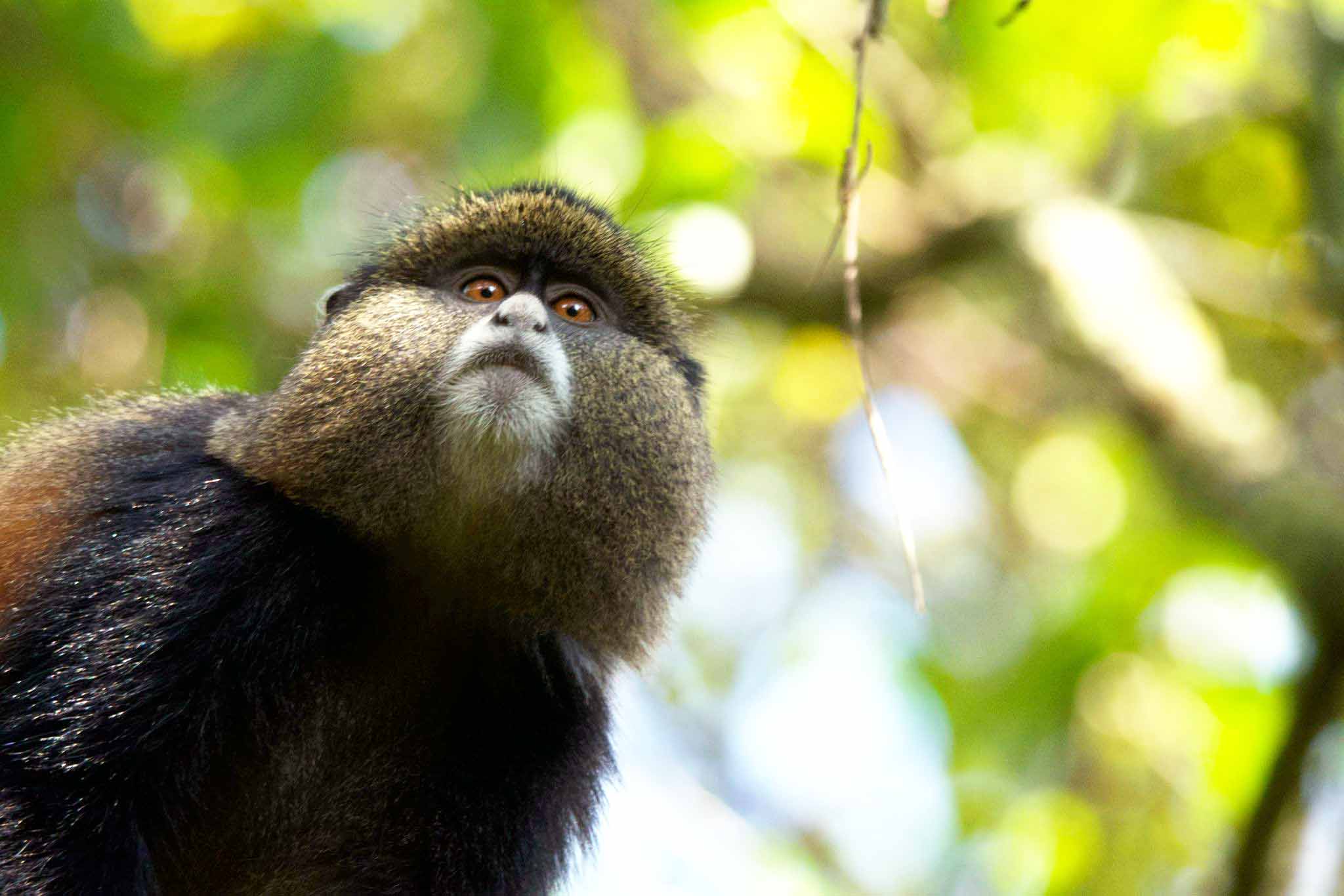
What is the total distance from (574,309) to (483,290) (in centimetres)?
30

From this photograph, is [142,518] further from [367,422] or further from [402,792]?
[402,792]

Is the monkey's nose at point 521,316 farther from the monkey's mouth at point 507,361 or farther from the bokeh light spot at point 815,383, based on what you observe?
the bokeh light spot at point 815,383

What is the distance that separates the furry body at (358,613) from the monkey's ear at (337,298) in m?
0.21

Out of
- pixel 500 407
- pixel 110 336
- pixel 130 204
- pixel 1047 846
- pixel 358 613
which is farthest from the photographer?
pixel 130 204

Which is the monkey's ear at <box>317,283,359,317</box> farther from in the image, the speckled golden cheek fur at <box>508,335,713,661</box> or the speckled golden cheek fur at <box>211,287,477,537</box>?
the speckled golden cheek fur at <box>508,335,713,661</box>

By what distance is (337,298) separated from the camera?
4.70m

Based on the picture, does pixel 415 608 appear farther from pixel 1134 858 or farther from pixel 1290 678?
pixel 1134 858

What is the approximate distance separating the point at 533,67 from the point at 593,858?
3.22 m

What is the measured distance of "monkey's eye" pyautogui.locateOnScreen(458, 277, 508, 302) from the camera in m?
4.53

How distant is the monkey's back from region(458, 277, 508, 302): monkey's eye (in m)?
0.85

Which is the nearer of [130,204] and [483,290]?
[483,290]

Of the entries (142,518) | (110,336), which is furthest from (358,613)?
(110,336)

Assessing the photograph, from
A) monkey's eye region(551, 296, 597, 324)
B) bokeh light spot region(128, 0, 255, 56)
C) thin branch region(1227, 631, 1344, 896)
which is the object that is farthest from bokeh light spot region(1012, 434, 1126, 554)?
bokeh light spot region(128, 0, 255, 56)

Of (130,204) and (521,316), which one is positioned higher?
(130,204)
